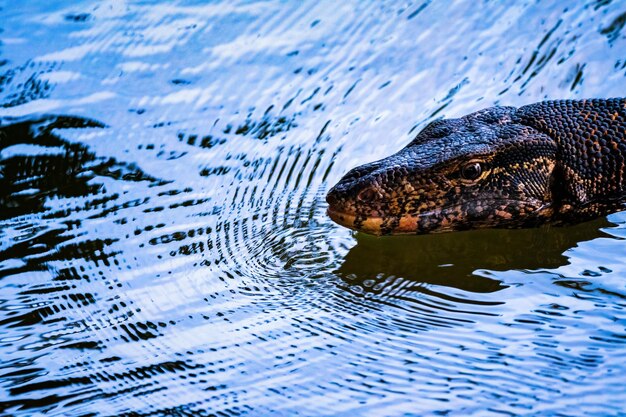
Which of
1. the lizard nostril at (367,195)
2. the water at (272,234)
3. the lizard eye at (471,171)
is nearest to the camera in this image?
the water at (272,234)

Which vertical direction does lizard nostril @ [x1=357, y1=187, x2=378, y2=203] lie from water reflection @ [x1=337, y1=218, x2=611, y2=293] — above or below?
above

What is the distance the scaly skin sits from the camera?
15.2ft

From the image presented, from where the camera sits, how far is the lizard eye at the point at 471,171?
4770 millimetres

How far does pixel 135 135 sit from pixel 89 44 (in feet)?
4.94

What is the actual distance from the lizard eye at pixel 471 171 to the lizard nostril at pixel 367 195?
0.48 metres

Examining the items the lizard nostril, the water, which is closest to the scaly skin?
Answer: the lizard nostril

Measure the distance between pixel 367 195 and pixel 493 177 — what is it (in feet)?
2.19

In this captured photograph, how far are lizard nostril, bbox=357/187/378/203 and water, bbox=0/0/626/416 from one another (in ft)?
0.95

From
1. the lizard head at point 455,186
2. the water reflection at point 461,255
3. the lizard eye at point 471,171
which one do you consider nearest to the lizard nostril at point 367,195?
the lizard head at point 455,186

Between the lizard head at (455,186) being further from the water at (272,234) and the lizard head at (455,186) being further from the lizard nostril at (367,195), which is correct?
the water at (272,234)

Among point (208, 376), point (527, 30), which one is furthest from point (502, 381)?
point (527, 30)

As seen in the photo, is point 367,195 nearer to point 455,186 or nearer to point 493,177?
point 455,186

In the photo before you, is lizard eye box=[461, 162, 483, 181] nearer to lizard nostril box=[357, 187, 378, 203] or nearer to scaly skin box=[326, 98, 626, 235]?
scaly skin box=[326, 98, 626, 235]

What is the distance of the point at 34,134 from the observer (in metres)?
5.98
